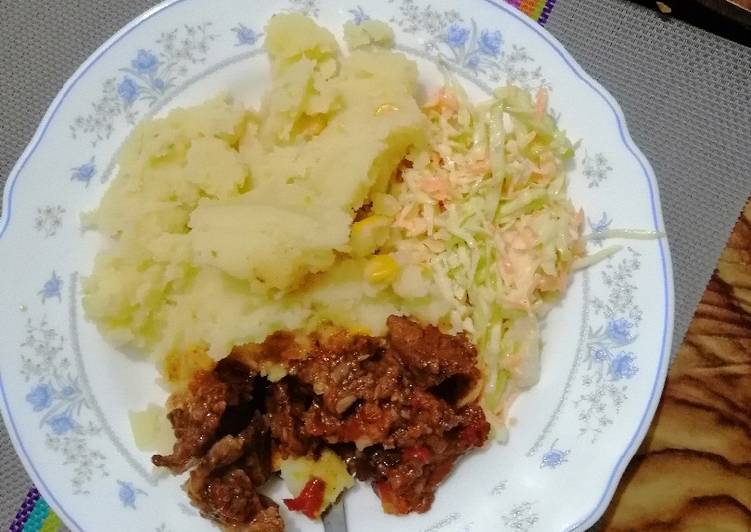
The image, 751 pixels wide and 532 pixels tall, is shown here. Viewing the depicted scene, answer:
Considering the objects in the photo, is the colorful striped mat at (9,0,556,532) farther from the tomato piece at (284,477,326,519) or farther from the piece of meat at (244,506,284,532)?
the tomato piece at (284,477,326,519)

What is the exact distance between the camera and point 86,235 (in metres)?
3.06

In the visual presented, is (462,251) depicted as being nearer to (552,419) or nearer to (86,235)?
(552,419)

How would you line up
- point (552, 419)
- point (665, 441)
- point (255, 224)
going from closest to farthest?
point (255, 224) → point (552, 419) → point (665, 441)

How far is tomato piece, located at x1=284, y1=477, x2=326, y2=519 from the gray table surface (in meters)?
1.39

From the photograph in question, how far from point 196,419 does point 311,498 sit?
2.02ft

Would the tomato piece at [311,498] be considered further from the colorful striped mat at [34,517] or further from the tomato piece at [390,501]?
the colorful striped mat at [34,517]

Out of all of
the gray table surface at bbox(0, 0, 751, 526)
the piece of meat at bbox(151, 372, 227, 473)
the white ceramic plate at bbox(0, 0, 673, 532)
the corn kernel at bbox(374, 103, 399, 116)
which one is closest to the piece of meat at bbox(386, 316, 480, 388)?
the white ceramic plate at bbox(0, 0, 673, 532)

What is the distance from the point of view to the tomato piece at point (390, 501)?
9.55ft

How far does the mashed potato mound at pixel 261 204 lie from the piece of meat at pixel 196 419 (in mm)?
155

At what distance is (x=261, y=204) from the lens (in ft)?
9.21

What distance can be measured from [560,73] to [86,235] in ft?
7.53

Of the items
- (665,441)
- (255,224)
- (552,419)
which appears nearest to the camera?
(255,224)

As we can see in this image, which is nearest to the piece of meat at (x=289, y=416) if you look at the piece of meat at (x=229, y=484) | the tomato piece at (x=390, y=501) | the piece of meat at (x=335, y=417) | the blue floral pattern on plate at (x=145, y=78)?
the piece of meat at (x=335, y=417)

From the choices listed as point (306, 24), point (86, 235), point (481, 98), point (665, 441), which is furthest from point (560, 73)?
point (86, 235)
